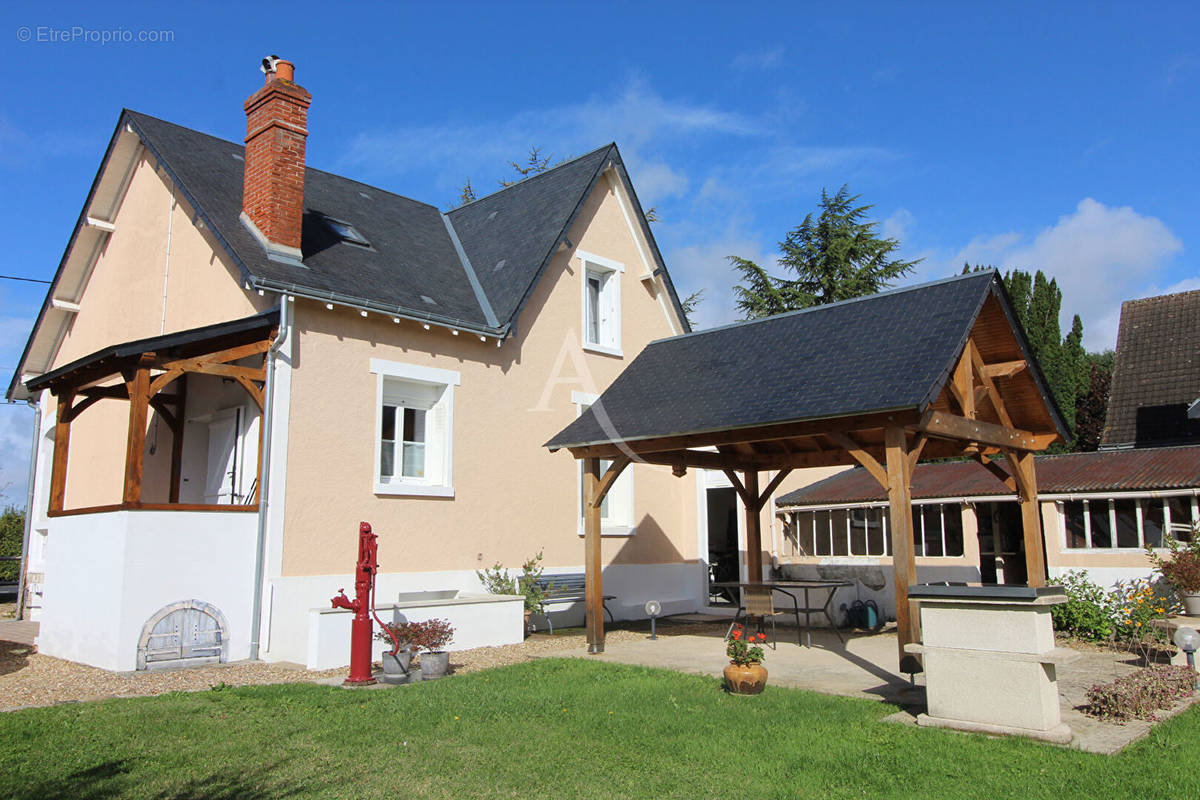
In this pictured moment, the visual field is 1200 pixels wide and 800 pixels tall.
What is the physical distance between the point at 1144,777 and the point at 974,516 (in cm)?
1188

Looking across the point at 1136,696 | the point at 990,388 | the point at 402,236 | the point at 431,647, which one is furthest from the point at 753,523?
the point at 402,236

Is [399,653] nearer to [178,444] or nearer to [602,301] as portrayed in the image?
[178,444]

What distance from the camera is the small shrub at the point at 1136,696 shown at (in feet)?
22.8

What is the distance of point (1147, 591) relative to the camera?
36.3 feet

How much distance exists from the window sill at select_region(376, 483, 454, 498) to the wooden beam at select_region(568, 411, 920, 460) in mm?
2530

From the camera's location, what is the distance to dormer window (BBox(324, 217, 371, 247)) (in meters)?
14.2

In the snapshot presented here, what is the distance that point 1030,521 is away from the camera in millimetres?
11180

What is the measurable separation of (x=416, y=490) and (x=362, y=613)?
365cm

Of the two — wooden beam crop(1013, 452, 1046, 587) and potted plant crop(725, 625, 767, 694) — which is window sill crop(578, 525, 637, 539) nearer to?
wooden beam crop(1013, 452, 1046, 587)

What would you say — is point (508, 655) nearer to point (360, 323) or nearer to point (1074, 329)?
point (360, 323)

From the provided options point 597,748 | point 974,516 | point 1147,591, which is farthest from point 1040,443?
point 597,748

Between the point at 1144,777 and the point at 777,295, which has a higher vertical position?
the point at 777,295

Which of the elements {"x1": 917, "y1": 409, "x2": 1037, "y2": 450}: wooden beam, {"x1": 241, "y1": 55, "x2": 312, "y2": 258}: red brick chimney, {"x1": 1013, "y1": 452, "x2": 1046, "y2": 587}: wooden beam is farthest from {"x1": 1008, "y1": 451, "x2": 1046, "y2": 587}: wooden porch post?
{"x1": 241, "y1": 55, "x2": 312, "y2": 258}: red brick chimney

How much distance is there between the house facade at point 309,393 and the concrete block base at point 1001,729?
649 centimetres
